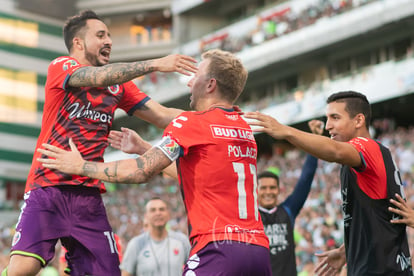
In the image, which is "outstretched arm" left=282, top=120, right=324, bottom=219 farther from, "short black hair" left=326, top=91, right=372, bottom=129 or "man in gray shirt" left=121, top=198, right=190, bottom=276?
"short black hair" left=326, top=91, right=372, bottom=129

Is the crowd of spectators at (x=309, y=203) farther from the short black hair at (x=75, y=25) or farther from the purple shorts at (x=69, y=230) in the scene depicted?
the short black hair at (x=75, y=25)

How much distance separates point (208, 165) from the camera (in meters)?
3.98

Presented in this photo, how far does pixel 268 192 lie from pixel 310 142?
3.21 m

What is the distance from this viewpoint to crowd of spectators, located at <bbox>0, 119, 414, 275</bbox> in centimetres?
1362

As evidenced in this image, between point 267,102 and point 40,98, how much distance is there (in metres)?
20.3

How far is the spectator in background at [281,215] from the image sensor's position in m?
7.01

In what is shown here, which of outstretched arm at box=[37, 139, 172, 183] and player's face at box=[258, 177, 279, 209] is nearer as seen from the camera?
outstretched arm at box=[37, 139, 172, 183]

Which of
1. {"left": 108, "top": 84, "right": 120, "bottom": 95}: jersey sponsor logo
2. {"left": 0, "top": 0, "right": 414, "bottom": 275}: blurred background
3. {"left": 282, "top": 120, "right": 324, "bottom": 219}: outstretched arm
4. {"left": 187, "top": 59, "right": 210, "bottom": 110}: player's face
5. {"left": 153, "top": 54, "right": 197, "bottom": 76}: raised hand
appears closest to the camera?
{"left": 187, "top": 59, "right": 210, "bottom": 110}: player's face

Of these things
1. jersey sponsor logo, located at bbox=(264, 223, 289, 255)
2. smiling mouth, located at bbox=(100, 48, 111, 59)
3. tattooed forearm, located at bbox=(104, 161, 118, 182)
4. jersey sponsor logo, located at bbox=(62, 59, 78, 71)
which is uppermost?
smiling mouth, located at bbox=(100, 48, 111, 59)

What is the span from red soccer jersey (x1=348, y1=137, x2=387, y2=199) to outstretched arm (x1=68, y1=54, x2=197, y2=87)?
4.61ft

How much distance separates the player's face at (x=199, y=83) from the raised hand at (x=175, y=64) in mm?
96

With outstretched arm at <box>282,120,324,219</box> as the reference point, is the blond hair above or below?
above

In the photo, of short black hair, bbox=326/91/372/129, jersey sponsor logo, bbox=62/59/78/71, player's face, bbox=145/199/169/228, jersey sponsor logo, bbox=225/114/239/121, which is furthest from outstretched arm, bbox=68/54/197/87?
player's face, bbox=145/199/169/228

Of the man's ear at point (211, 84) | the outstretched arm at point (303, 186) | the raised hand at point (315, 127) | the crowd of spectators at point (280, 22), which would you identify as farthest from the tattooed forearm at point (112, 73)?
the crowd of spectators at point (280, 22)
